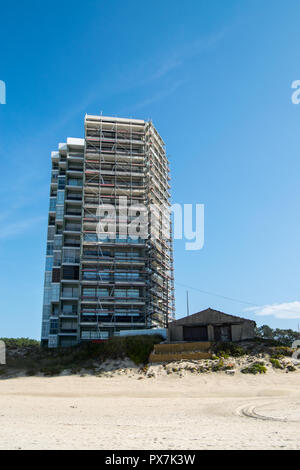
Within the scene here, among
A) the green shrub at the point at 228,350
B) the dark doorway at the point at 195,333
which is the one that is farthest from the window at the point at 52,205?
the green shrub at the point at 228,350

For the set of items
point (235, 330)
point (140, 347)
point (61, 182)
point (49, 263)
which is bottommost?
point (140, 347)

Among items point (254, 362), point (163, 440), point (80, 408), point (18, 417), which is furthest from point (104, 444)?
point (254, 362)

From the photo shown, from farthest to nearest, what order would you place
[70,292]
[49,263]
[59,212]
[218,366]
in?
1. [59,212]
2. [49,263]
3. [70,292]
4. [218,366]

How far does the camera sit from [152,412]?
77.7 feet

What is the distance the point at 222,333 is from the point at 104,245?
30163 mm

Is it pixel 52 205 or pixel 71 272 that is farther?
pixel 52 205

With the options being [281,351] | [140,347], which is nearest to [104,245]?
[140,347]

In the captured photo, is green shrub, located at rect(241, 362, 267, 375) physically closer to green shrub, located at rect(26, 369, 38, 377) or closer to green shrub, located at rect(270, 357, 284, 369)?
green shrub, located at rect(270, 357, 284, 369)

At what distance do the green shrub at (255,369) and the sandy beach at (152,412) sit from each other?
0.88 metres

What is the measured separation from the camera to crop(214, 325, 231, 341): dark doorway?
51.1 metres

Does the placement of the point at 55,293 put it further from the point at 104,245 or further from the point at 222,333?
the point at 222,333

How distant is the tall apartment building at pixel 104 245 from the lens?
226 feet

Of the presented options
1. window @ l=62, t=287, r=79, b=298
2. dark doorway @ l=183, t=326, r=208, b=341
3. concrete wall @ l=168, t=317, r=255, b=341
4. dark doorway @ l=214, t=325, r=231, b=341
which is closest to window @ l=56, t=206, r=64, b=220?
window @ l=62, t=287, r=79, b=298

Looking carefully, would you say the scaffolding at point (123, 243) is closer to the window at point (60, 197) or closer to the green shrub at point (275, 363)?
the window at point (60, 197)
